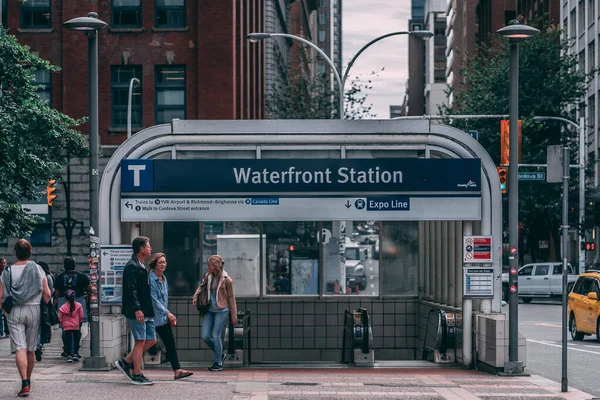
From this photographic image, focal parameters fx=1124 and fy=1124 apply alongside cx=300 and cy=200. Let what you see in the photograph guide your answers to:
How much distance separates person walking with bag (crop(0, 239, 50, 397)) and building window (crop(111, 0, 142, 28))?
29767mm

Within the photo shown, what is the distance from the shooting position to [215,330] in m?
15.7

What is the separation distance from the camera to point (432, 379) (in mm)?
14906

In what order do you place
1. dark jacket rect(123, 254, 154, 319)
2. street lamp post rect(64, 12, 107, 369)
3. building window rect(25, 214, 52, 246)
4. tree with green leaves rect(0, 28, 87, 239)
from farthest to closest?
building window rect(25, 214, 52, 246)
tree with green leaves rect(0, 28, 87, 239)
street lamp post rect(64, 12, 107, 369)
dark jacket rect(123, 254, 154, 319)

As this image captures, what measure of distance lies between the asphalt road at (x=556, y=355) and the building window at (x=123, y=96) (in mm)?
15809

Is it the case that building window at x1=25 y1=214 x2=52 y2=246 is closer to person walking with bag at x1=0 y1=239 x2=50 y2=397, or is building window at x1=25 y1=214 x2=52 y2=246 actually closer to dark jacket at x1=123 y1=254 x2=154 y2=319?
dark jacket at x1=123 y1=254 x2=154 y2=319

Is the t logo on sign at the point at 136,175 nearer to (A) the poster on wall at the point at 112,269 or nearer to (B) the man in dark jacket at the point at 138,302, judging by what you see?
(A) the poster on wall at the point at 112,269

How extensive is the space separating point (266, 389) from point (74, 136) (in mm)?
15355

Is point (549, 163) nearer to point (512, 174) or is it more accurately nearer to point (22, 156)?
point (512, 174)

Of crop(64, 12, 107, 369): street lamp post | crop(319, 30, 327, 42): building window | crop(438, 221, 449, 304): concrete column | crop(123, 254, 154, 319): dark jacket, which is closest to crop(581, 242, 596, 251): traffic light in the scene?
crop(438, 221, 449, 304): concrete column

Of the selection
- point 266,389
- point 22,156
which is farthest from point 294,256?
point 22,156

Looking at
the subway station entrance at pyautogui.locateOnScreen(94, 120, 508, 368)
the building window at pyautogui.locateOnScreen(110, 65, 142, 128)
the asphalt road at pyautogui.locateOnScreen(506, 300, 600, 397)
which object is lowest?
the asphalt road at pyautogui.locateOnScreen(506, 300, 600, 397)

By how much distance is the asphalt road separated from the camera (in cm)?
1652

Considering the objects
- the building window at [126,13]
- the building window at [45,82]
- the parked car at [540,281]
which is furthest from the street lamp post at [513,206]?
the parked car at [540,281]

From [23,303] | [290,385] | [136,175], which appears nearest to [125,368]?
[23,303]
